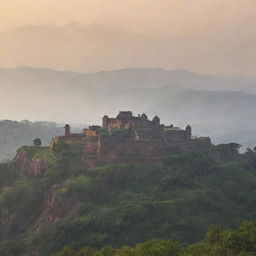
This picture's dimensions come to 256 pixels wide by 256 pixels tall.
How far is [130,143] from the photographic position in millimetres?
82938

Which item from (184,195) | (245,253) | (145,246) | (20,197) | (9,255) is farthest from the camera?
(20,197)

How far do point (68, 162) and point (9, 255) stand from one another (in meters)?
19.4

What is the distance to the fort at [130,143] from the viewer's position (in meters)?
82.2

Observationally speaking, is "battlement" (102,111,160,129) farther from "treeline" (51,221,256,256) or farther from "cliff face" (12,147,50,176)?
"treeline" (51,221,256,256)

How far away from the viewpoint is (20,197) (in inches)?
3142

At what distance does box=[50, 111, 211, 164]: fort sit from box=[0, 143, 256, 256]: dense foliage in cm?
239

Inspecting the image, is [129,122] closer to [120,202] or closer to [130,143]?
[130,143]

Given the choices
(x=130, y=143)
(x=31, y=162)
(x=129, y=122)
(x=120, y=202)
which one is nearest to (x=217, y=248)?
(x=120, y=202)

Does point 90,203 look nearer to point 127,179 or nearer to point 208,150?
point 127,179

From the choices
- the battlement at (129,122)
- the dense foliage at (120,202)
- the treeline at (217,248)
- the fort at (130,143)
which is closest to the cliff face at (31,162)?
the dense foliage at (120,202)

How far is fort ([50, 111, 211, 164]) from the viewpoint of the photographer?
82188 millimetres

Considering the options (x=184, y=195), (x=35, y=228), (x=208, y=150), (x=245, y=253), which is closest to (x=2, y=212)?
(x=35, y=228)

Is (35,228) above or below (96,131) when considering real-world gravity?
below

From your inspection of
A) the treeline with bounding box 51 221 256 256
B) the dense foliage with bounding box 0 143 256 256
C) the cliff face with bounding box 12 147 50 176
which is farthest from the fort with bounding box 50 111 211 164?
the treeline with bounding box 51 221 256 256
